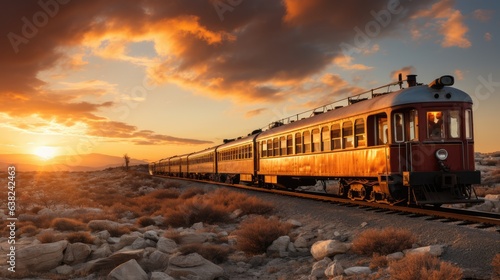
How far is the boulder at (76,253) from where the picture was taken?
34.1 feet

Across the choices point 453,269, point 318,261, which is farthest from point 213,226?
point 453,269

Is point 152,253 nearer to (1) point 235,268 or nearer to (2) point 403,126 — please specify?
(1) point 235,268

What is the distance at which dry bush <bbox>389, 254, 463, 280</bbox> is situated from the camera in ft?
19.7

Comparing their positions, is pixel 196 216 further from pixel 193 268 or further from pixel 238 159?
pixel 238 159

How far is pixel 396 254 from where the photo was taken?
7.77m

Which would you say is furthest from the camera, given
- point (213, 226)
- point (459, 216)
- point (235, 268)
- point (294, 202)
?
point (294, 202)

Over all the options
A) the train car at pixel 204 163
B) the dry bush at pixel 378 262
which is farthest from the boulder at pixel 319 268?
the train car at pixel 204 163

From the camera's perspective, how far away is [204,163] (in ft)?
140

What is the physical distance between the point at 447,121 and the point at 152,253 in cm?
881

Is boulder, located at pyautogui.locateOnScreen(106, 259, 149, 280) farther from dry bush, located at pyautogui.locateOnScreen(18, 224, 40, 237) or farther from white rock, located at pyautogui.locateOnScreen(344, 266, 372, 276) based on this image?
dry bush, located at pyautogui.locateOnScreen(18, 224, 40, 237)

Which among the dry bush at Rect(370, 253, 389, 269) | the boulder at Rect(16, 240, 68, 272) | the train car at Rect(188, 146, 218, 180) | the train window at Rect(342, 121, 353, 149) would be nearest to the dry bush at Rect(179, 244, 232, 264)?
the boulder at Rect(16, 240, 68, 272)

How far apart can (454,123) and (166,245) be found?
28.5 feet

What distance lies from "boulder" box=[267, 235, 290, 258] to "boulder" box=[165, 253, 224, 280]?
4.97 feet

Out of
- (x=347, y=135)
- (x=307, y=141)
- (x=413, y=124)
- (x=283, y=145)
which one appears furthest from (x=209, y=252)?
(x=283, y=145)
